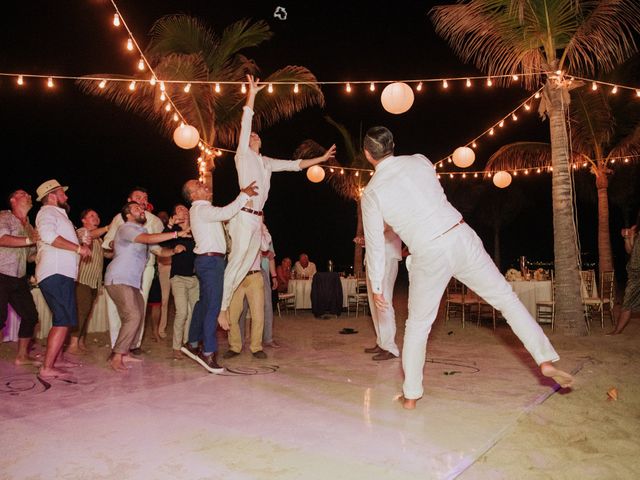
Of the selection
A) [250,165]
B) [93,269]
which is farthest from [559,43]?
[93,269]

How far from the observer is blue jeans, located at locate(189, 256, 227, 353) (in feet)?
17.2

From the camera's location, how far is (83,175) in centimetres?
2141

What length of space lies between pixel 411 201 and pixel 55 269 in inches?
139

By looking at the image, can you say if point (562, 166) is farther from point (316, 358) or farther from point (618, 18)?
point (316, 358)

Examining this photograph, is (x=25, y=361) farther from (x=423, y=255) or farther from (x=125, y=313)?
(x=423, y=255)

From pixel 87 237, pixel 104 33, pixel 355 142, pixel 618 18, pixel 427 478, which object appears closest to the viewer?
pixel 427 478

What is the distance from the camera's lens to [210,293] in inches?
210

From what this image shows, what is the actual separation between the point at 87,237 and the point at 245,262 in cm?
164

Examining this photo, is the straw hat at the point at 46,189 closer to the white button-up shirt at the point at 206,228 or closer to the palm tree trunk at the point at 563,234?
the white button-up shirt at the point at 206,228

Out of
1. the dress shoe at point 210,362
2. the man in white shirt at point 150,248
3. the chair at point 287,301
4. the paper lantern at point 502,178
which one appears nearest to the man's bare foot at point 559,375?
the dress shoe at point 210,362

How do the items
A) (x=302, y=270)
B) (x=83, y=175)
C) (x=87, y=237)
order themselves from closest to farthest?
1. (x=87, y=237)
2. (x=302, y=270)
3. (x=83, y=175)

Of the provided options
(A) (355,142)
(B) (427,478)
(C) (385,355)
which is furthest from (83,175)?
(B) (427,478)

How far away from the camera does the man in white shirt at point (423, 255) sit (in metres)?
3.59

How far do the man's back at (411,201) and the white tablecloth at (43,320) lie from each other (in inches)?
231
